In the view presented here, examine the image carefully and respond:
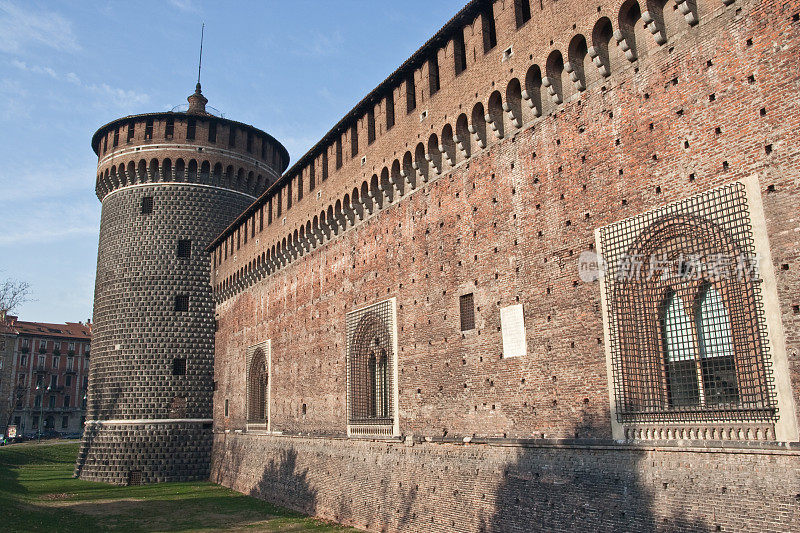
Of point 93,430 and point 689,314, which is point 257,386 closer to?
point 93,430

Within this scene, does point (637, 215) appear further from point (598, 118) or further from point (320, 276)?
point (320, 276)

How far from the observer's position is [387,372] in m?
14.1

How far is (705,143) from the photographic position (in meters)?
7.86

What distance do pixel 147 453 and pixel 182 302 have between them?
19.0 feet

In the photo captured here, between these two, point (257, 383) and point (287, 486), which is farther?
point (257, 383)

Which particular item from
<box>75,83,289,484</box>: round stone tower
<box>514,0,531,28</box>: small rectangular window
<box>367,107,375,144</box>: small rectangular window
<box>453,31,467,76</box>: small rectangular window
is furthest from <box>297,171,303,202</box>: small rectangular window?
<box>514,0,531,28</box>: small rectangular window

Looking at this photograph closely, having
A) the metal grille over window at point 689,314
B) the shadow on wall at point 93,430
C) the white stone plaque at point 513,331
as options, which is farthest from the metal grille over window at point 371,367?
the shadow on wall at point 93,430

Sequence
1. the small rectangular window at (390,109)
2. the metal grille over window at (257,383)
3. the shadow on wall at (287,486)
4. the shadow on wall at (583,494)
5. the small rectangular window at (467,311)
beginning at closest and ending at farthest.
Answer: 1. the shadow on wall at (583,494)
2. the small rectangular window at (467,311)
3. the small rectangular window at (390,109)
4. the shadow on wall at (287,486)
5. the metal grille over window at (257,383)

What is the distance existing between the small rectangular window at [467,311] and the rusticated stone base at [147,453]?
16.2m

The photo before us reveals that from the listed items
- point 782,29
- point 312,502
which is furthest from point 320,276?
point 782,29

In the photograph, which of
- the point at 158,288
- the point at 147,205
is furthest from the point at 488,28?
the point at 147,205

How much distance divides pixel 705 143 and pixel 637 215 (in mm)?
1233

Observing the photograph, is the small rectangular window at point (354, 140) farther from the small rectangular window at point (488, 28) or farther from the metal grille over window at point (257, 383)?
the metal grille over window at point (257, 383)

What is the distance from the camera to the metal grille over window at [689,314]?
7.16 metres
